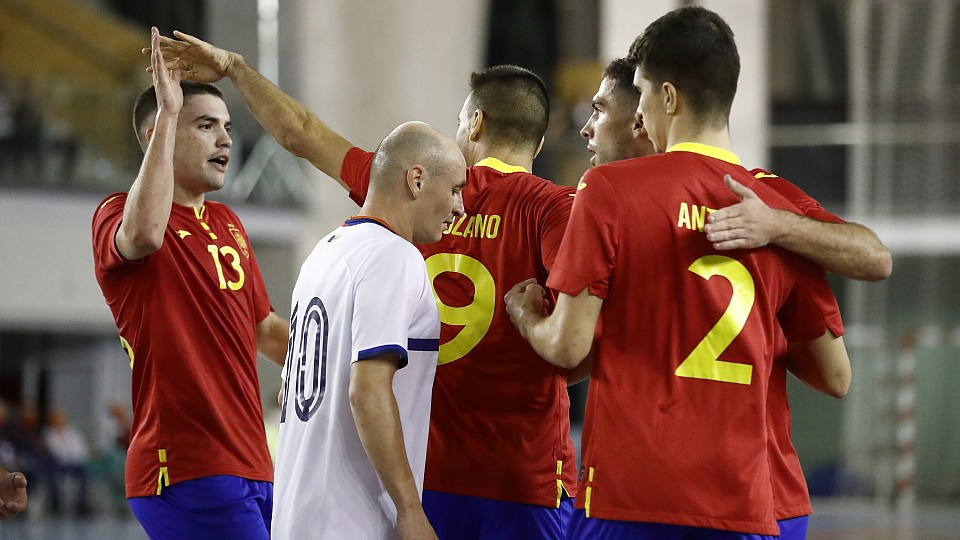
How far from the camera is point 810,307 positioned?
350cm

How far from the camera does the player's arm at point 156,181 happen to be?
4.38 meters

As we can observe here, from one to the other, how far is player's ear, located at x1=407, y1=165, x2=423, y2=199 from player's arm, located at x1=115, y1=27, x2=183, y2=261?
1.19 metres

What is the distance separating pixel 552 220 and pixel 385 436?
105cm

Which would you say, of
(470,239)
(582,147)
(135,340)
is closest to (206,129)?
(135,340)

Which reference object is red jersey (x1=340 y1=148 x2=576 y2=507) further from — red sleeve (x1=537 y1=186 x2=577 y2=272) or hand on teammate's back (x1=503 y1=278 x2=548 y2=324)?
hand on teammate's back (x1=503 y1=278 x2=548 y2=324)

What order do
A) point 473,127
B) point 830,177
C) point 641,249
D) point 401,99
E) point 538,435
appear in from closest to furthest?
point 641,249
point 538,435
point 473,127
point 401,99
point 830,177

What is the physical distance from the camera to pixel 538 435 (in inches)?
166

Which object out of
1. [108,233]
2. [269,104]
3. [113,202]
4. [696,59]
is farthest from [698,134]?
[113,202]

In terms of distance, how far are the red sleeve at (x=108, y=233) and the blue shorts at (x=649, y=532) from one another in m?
2.23

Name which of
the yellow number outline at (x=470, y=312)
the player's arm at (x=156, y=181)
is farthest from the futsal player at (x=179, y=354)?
the yellow number outline at (x=470, y=312)

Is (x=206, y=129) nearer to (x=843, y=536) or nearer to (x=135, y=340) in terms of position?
(x=135, y=340)

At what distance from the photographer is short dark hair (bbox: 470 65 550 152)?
4441 millimetres

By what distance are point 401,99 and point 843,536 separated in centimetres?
679

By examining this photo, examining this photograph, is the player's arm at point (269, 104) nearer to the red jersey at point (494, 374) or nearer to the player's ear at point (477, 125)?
the player's ear at point (477, 125)
